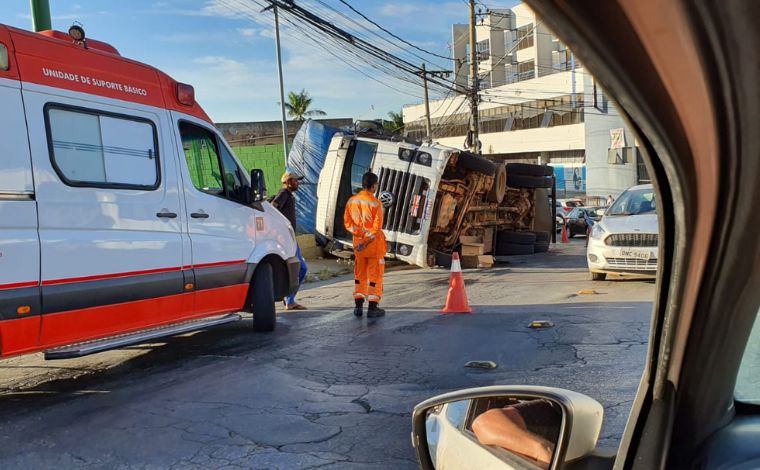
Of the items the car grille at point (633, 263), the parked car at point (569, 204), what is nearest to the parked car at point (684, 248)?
the car grille at point (633, 263)

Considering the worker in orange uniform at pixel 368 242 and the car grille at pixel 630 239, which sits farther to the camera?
the car grille at pixel 630 239

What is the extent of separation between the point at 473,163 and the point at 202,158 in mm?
7191

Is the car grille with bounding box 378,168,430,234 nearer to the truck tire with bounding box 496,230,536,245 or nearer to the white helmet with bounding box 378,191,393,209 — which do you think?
the white helmet with bounding box 378,191,393,209

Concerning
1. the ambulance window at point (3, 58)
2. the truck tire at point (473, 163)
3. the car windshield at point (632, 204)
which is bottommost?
the car windshield at point (632, 204)

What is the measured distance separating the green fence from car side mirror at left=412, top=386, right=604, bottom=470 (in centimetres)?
2049

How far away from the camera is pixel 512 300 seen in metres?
8.78

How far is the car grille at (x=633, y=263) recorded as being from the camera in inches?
364

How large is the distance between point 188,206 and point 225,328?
6.55 ft

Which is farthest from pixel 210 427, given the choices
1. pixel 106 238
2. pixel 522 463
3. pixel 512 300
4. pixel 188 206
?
pixel 512 300

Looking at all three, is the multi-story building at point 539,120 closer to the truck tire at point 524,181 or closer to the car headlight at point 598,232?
the truck tire at point 524,181

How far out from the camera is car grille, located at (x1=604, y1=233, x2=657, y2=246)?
30.1 ft

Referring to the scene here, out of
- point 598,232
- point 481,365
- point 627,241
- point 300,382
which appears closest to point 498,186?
point 598,232

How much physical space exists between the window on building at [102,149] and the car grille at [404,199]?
668 cm

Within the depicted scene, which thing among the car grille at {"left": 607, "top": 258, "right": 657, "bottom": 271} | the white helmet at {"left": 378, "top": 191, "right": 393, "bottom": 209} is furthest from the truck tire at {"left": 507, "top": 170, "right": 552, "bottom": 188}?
the car grille at {"left": 607, "top": 258, "right": 657, "bottom": 271}
